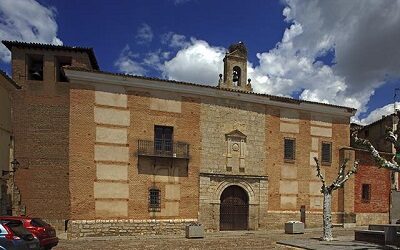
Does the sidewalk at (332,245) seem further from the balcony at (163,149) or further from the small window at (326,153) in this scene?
the small window at (326,153)

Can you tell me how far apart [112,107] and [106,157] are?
295 centimetres

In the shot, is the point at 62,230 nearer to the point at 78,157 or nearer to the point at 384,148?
the point at 78,157

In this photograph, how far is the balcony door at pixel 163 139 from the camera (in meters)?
23.4

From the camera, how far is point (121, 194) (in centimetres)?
2209

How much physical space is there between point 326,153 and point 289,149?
335 centimetres

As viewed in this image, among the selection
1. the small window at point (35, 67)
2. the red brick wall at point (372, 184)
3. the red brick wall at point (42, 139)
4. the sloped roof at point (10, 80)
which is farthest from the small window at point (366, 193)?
the sloped roof at point (10, 80)

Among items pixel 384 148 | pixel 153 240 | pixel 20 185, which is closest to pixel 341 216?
pixel 384 148

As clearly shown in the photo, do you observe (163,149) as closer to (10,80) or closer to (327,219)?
(10,80)

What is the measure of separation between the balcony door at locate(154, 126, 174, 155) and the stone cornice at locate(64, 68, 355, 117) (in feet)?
8.08

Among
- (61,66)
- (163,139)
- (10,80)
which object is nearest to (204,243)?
(163,139)

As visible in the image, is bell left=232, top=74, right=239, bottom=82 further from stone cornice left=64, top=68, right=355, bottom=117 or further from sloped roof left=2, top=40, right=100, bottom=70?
sloped roof left=2, top=40, right=100, bottom=70

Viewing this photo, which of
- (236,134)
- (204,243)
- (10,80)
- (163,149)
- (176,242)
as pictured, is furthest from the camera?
(236,134)

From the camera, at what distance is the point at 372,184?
1171 inches

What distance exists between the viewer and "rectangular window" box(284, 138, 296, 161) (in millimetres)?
27080
